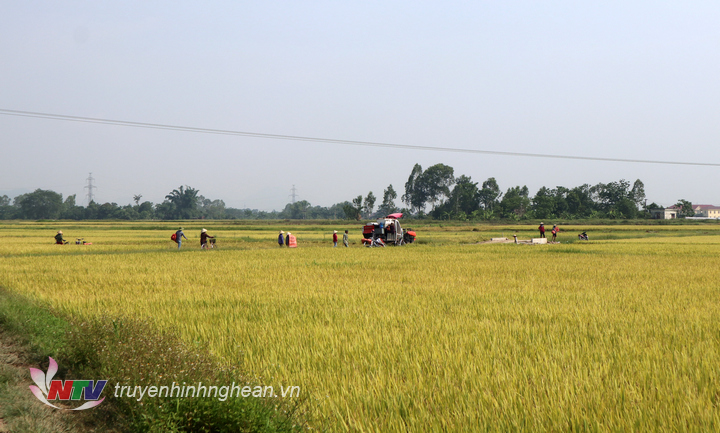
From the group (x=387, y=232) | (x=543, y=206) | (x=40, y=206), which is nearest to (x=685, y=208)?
(x=543, y=206)

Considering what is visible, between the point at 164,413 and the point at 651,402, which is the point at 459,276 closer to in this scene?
the point at 651,402

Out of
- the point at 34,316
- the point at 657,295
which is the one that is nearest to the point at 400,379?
the point at 34,316

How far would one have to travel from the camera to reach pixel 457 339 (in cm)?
612

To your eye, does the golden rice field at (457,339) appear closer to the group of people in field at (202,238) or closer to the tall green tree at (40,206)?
the group of people in field at (202,238)

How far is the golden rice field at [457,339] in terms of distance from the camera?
3751 millimetres

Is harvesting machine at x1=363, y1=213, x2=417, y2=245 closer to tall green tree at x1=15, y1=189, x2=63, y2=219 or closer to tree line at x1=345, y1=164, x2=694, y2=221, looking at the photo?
tree line at x1=345, y1=164, x2=694, y2=221

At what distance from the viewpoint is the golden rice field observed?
375 cm

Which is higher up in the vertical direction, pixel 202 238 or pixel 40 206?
pixel 40 206

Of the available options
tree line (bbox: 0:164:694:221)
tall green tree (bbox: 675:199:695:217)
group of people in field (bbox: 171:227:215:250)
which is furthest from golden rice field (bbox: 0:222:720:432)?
tall green tree (bbox: 675:199:695:217)

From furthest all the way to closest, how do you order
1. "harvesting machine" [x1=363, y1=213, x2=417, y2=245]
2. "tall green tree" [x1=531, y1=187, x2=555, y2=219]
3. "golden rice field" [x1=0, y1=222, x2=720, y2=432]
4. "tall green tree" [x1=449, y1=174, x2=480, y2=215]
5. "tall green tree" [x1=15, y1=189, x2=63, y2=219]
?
"tall green tree" [x1=15, y1=189, x2=63, y2=219] < "tall green tree" [x1=449, y1=174, x2=480, y2=215] < "tall green tree" [x1=531, y1=187, x2=555, y2=219] < "harvesting machine" [x1=363, y1=213, x2=417, y2=245] < "golden rice field" [x1=0, y1=222, x2=720, y2=432]

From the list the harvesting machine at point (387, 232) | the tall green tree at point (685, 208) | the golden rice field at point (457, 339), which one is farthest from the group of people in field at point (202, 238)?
the tall green tree at point (685, 208)

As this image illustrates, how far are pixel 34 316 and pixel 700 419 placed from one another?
8.47 m

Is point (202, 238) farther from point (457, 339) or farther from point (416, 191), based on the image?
point (416, 191)

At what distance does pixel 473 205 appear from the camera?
411 ft
